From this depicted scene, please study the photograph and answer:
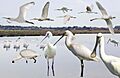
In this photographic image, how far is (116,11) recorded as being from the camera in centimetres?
203

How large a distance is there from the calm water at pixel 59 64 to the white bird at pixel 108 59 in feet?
0.15

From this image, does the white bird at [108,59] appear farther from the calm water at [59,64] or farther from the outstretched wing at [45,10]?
the outstretched wing at [45,10]

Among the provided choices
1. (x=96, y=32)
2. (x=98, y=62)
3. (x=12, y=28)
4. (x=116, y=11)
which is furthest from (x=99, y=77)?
(x=12, y=28)

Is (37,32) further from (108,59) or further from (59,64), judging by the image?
(108,59)

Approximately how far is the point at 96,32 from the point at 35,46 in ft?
1.23

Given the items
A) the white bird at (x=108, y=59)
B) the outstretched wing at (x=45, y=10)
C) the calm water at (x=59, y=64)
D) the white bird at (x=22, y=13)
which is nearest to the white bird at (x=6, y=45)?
the calm water at (x=59, y=64)

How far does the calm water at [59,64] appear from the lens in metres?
1.89

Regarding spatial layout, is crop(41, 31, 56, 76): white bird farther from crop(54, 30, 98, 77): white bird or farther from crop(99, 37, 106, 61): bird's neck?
crop(99, 37, 106, 61): bird's neck

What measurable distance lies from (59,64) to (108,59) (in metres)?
0.29

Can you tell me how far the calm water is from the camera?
189 cm

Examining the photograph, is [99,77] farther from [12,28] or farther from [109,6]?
[12,28]

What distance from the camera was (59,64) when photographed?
1.96m

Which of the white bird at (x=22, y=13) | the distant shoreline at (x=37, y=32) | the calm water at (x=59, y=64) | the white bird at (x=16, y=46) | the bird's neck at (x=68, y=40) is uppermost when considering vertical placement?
the white bird at (x=22, y=13)

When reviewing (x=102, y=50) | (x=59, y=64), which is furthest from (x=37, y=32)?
(x=102, y=50)
